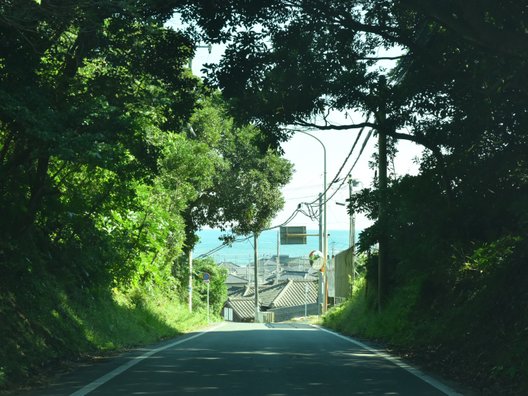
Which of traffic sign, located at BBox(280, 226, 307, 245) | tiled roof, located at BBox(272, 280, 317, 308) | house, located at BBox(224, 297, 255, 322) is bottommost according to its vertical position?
house, located at BBox(224, 297, 255, 322)

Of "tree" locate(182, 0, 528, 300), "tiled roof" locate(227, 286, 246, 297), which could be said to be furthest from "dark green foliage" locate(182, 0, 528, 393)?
"tiled roof" locate(227, 286, 246, 297)

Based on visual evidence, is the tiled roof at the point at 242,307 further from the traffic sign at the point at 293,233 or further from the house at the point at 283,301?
the traffic sign at the point at 293,233

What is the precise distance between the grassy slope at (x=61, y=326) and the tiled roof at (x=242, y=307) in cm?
5688

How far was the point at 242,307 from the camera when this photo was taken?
285ft

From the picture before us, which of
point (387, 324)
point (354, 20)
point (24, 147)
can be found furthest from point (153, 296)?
point (354, 20)

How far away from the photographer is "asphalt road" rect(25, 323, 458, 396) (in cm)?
945

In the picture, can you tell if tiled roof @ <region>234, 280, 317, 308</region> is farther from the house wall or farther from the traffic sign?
the house wall

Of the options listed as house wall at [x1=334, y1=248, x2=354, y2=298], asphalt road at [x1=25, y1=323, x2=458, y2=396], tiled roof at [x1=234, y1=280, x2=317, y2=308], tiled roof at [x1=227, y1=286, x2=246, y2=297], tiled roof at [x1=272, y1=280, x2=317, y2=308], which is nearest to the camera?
asphalt road at [x1=25, y1=323, x2=458, y2=396]

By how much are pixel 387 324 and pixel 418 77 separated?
10197 millimetres

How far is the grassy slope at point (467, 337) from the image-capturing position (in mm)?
10211

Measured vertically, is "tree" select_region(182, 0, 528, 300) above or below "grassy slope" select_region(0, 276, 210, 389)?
above

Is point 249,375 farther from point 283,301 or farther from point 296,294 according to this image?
point 296,294

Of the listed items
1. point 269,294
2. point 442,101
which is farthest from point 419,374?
point 269,294

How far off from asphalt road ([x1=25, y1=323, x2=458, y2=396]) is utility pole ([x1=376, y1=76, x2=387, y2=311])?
3856mm
